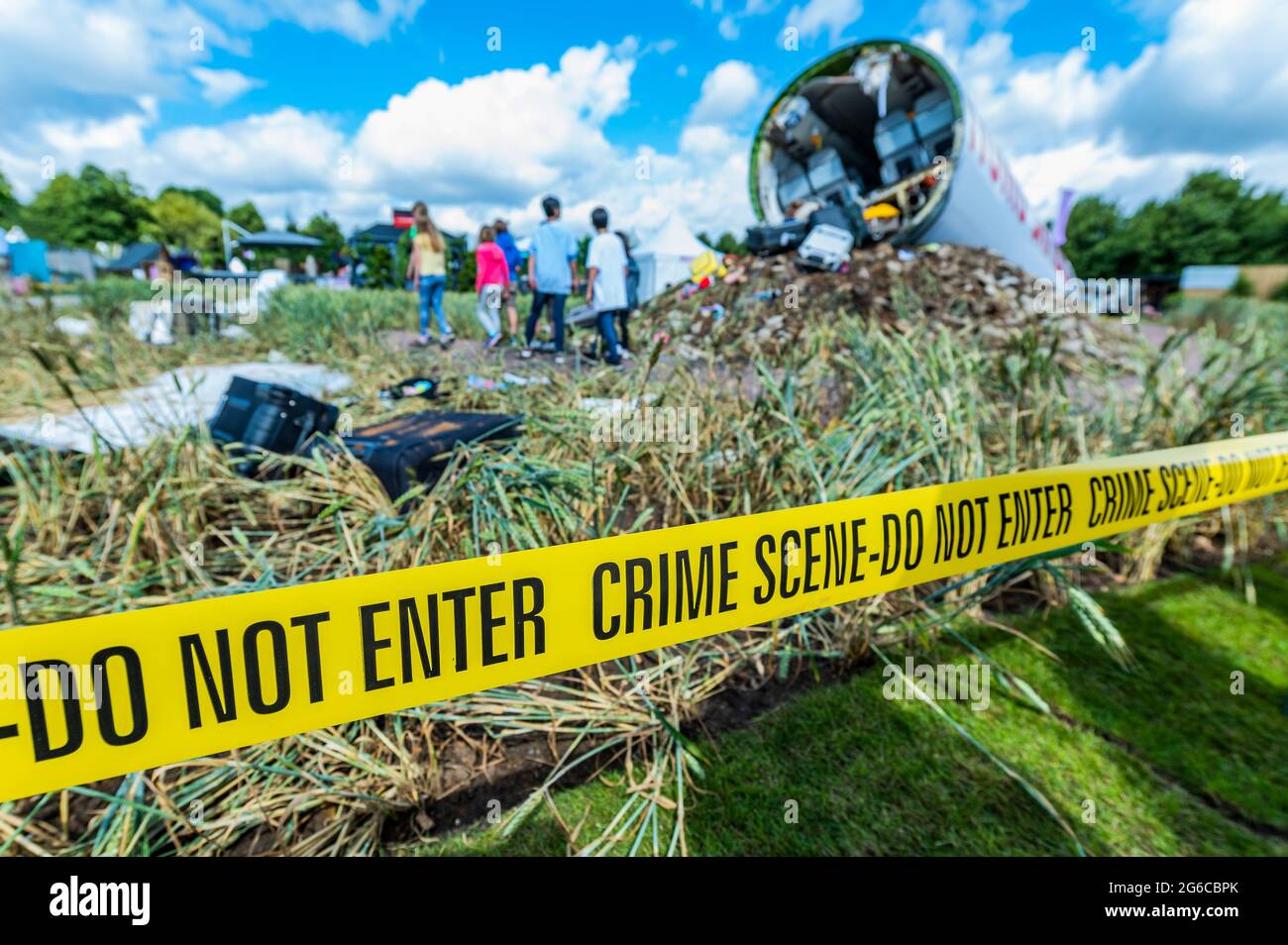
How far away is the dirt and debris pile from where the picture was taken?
700 centimetres

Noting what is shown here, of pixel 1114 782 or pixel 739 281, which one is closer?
pixel 1114 782

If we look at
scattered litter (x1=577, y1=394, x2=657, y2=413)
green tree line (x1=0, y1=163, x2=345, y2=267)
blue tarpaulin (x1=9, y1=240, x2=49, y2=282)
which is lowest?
scattered litter (x1=577, y1=394, x2=657, y2=413)

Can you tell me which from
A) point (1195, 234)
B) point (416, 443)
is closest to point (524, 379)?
point (416, 443)

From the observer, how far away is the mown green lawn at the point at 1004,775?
1521 mm

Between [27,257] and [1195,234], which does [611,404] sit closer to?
[27,257]

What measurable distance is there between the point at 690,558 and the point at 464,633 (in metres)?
0.44

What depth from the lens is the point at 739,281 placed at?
30.2 ft

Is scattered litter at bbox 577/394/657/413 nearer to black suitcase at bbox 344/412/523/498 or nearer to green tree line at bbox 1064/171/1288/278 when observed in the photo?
black suitcase at bbox 344/412/523/498

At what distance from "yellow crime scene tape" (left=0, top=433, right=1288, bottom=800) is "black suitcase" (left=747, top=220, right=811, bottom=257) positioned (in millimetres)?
9055

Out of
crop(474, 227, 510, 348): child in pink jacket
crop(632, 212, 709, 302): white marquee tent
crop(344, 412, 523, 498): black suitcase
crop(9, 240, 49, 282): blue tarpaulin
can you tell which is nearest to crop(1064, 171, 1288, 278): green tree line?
crop(632, 212, 709, 302): white marquee tent

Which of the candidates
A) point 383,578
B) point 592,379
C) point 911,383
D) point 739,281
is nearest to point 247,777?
point 383,578

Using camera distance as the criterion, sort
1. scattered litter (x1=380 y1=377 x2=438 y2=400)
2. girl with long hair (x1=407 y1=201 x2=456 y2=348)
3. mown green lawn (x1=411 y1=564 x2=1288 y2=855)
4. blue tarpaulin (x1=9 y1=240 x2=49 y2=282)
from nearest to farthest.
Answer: mown green lawn (x1=411 y1=564 x2=1288 y2=855), scattered litter (x1=380 y1=377 x2=438 y2=400), girl with long hair (x1=407 y1=201 x2=456 y2=348), blue tarpaulin (x1=9 y1=240 x2=49 y2=282)

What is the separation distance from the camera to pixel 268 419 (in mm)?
3090
